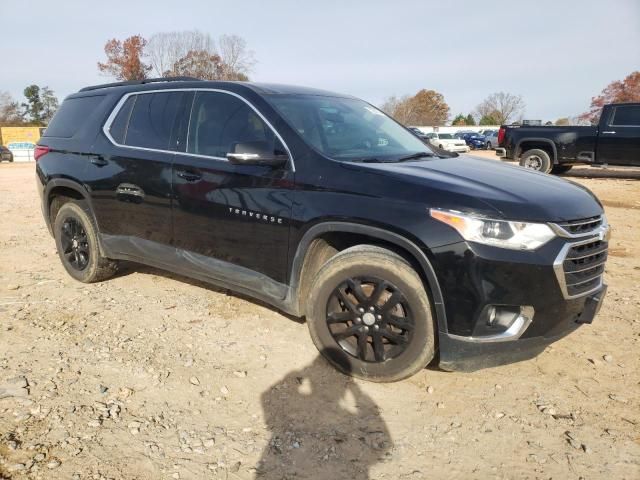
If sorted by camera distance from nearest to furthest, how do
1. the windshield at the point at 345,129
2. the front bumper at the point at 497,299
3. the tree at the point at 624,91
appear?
1. the front bumper at the point at 497,299
2. the windshield at the point at 345,129
3. the tree at the point at 624,91

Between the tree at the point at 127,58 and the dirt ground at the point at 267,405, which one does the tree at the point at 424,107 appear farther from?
the dirt ground at the point at 267,405

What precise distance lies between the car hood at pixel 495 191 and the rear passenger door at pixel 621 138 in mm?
10791

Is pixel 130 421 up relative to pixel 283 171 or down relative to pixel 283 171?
down

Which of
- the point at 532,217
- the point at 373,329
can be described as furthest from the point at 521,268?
the point at 373,329

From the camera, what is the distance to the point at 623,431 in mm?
2535

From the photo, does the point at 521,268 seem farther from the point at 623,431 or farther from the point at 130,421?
the point at 130,421

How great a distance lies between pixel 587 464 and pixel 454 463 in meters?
0.62

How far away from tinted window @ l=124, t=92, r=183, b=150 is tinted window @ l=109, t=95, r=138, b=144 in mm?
42

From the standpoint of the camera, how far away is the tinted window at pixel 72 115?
14.9 ft

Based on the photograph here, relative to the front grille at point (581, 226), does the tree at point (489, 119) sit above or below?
below

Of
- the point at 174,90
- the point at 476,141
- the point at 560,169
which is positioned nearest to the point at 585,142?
the point at 560,169

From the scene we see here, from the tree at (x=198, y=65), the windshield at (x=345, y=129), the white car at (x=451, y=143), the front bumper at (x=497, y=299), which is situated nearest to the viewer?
the front bumper at (x=497, y=299)

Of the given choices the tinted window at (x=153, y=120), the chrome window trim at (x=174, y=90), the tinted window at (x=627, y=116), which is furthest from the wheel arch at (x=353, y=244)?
the tinted window at (x=627, y=116)

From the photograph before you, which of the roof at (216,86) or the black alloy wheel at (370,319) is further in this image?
the roof at (216,86)
